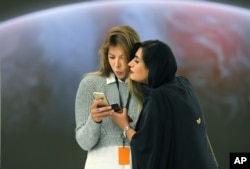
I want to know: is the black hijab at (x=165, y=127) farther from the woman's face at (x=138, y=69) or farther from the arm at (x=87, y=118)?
the arm at (x=87, y=118)

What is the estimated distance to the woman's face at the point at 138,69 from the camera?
2189mm

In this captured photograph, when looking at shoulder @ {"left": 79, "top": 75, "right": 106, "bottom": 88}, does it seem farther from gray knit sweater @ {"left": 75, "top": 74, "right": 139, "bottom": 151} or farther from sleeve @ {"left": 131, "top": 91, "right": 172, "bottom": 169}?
sleeve @ {"left": 131, "top": 91, "right": 172, "bottom": 169}

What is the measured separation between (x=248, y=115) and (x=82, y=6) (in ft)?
5.15

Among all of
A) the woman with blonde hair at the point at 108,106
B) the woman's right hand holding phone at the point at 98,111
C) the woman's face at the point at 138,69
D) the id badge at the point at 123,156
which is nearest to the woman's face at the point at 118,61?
the woman with blonde hair at the point at 108,106

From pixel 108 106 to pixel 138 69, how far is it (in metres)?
0.25

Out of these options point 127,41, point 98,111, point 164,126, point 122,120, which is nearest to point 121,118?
point 122,120

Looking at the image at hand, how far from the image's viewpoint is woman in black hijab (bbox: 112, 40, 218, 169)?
2.08 metres

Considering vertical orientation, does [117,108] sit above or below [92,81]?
below

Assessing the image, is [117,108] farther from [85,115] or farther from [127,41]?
[127,41]

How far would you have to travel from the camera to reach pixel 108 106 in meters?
2.21

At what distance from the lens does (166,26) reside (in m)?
3.38

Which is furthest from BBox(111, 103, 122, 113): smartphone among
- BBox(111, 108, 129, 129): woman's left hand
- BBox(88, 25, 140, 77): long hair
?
BBox(88, 25, 140, 77): long hair

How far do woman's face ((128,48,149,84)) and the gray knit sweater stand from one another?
0.15 m

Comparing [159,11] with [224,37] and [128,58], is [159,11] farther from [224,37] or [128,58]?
[128,58]
